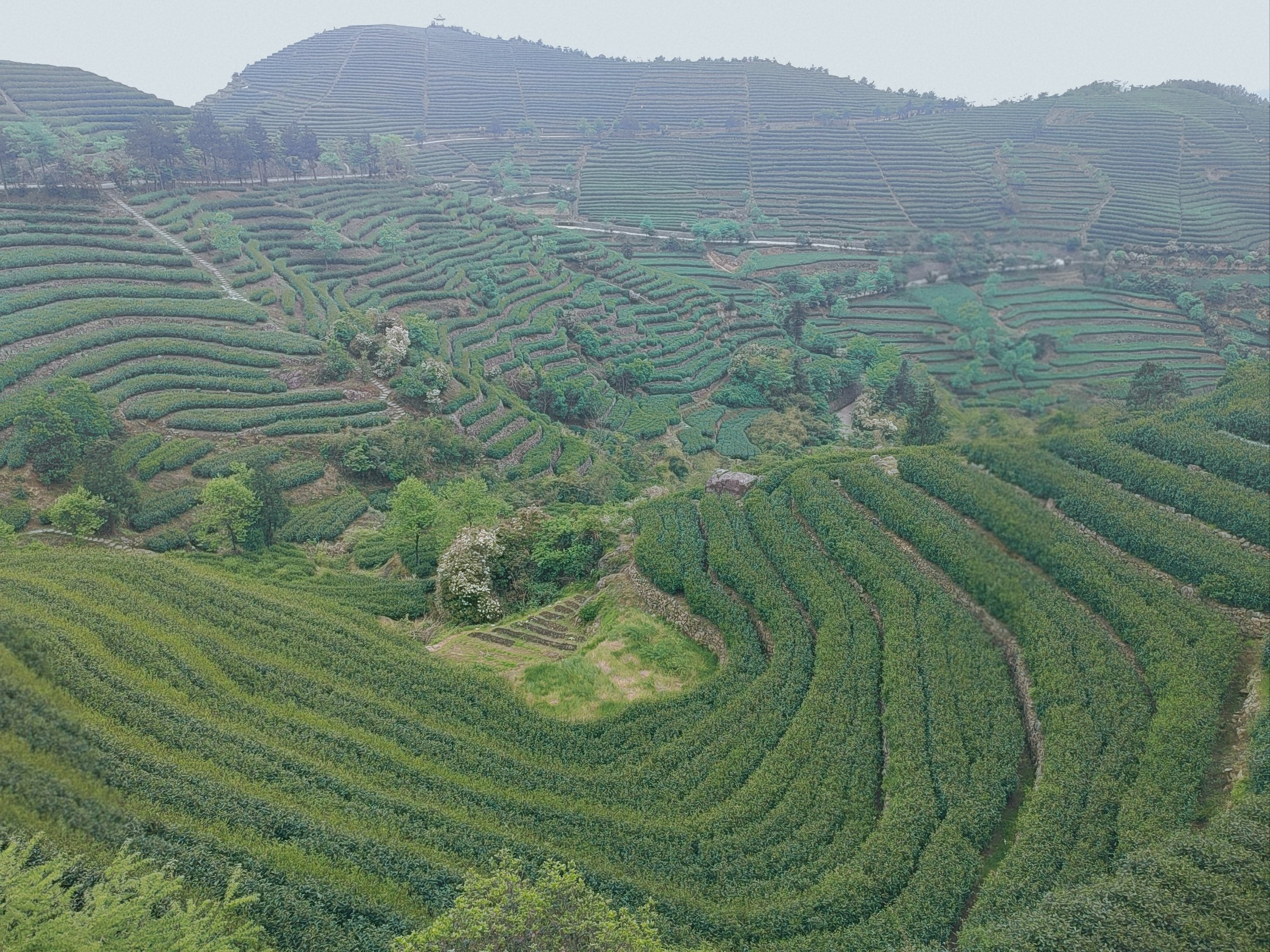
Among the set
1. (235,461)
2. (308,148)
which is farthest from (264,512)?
(308,148)

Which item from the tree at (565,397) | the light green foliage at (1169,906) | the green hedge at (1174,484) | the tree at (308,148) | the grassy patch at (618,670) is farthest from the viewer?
the tree at (308,148)

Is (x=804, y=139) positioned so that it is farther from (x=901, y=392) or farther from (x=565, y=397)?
(x=565, y=397)

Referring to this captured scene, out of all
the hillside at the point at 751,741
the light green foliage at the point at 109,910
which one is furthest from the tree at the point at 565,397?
the light green foliage at the point at 109,910

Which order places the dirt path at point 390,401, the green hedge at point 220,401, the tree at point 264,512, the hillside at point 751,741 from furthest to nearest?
the dirt path at point 390,401 → the green hedge at point 220,401 → the tree at point 264,512 → the hillside at point 751,741

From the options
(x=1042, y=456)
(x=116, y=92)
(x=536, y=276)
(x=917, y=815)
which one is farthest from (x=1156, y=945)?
(x=116, y=92)

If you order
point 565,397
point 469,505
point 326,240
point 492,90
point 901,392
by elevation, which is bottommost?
point 901,392

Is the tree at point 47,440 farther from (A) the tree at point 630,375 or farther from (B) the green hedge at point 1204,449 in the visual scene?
(B) the green hedge at point 1204,449

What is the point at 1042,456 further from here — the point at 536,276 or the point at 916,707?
the point at 536,276
